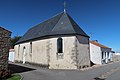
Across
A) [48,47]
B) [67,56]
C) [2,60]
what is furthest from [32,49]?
[2,60]

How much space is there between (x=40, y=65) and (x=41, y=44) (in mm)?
3213

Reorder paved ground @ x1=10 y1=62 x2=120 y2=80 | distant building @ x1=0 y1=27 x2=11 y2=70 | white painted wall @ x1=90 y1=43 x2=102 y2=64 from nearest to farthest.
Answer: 1. paved ground @ x1=10 y1=62 x2=120 y2=80
2. distant building @ x1=0 y1=27 x2=11 y2=70
3. white painted wall @ x1=90 y1=43 x2=102 y2=64

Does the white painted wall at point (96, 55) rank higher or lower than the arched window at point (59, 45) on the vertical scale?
lower

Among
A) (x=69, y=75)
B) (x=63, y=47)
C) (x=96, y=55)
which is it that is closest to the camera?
(x=69, y=75)

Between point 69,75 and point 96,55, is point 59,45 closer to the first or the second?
point 69,75

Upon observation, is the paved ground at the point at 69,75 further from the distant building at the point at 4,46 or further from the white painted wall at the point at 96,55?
the white painted wall at the point at 96,55

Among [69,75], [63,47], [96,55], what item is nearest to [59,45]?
[63,47]

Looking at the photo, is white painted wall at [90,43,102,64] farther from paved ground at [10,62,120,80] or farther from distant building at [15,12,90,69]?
paved ground at [10,62,120,80]

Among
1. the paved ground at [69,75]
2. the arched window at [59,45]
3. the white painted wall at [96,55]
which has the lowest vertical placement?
the paved ground at [69,75]

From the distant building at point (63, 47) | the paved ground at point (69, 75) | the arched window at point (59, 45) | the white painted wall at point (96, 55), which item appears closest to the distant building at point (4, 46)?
the paved ground at point (69, 75)

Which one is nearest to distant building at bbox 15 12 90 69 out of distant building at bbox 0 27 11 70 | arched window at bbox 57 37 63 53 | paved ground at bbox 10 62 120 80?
arched window at bbox 57 37 63 53

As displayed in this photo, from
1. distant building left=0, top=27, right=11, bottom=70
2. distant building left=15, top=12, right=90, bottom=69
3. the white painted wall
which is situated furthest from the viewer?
the white painted wall

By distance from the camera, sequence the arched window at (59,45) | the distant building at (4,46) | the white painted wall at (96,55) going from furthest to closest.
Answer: the white painted wall at (96,55)
the arched window at (59,45)
the distant building at (4,46)

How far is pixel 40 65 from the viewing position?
21.5 meters
